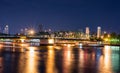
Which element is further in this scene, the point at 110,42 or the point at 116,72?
the point at 110,42

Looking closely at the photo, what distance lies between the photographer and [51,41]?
454 ft

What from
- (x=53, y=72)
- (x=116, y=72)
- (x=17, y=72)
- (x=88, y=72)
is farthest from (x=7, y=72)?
(x=116, y=72)

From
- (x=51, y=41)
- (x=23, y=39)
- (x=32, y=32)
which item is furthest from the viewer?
(x=32, y=32)

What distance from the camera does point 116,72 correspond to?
29.2 metres

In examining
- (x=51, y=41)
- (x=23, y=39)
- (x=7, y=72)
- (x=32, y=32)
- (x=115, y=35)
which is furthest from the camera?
(x=115, y=35)

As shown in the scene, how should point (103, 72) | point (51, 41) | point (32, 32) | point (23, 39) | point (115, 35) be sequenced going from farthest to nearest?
point (115, 35) → point (32, 32) → point (23, 39) → point (51, 41) → point (103, 72)

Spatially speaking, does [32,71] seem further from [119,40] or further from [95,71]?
[119,40]

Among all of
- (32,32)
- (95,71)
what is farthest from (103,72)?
(32,32)

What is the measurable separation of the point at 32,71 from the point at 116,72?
256 inches

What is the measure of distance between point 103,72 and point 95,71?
980 millimetres

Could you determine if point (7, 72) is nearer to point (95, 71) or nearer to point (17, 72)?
point (17, 72)

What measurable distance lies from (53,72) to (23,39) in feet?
410

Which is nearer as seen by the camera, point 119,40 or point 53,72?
point 53,72

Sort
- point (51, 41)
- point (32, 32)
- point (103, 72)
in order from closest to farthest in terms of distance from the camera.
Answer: point (103, 72), point (51, 41), point (32, 32)
